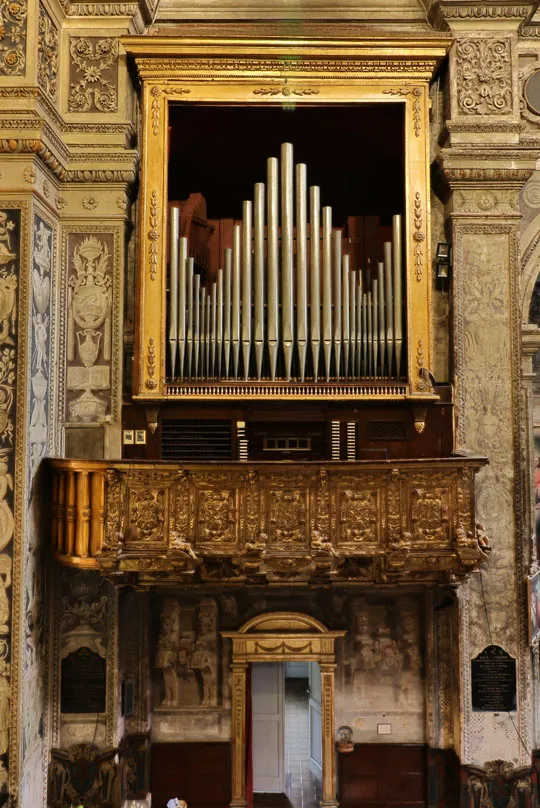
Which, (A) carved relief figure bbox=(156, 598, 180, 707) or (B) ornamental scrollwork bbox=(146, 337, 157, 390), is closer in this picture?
(B) ornamental scrollwork bbox=(146, 337, 157, 390)

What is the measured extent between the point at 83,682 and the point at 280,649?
222 centimetres

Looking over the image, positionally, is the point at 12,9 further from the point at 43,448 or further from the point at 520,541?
the point at 520,541

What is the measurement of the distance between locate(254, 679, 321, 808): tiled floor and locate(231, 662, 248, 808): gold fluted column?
750 mm

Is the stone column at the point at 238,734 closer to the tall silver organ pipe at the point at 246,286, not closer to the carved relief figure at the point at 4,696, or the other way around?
the carved relief figure at the point at 4,696

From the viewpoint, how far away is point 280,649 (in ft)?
27.3

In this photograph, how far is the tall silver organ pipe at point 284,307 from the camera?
7.73m

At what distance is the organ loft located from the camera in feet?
23.2

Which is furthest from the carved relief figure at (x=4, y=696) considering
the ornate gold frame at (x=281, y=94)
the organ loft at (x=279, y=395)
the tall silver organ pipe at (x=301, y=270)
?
the tall silver organ pipe at (x=301, y=270)

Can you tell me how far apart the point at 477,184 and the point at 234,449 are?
4.07 meters

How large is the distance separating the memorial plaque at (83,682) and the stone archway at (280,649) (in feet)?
4.81

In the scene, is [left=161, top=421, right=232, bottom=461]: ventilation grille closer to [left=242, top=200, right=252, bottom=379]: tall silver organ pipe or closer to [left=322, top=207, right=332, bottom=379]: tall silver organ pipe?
[left=242, top=200, right=252, bottom=379]: tall silver organ pipe

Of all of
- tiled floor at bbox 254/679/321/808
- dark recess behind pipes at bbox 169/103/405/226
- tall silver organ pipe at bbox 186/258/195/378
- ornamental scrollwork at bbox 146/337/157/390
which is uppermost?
dark recess behind pipes at bbox 169/103/405/226

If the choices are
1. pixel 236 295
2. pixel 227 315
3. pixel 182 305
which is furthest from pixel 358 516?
pixel 182 305

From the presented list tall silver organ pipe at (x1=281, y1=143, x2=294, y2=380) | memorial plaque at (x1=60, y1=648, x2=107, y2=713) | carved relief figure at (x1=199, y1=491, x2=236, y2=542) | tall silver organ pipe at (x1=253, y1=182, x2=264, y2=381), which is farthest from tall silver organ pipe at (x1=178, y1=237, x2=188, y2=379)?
memorial plaque at (x1=60, y1=648, x2=107, y2=713)
